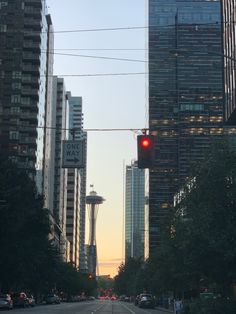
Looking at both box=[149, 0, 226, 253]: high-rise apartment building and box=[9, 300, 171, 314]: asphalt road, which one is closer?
box=[149, 0, 226, 253]: high-rise apartment building

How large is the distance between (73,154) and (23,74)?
363 feet

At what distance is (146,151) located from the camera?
69.5ft

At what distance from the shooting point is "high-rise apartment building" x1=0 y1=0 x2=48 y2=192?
432ft

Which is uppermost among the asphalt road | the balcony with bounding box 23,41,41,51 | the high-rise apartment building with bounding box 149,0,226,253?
the balcony with bounding box 23,41,41,51

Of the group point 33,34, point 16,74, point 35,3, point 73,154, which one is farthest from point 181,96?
point 35,3

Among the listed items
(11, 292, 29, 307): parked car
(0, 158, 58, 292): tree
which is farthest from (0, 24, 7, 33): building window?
(11, 292, 29, 307): parked car

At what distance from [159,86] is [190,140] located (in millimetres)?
5665

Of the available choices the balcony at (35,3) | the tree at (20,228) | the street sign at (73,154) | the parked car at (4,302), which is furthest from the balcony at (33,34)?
the street sign at (73,154)

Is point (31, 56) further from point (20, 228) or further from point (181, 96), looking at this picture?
point (181, 96)

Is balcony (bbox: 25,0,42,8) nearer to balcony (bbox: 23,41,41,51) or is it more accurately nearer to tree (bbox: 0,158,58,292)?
balcony (bbox: 23,41,41,51)

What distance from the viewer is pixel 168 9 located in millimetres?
58844

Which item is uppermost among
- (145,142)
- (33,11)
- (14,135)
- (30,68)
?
(33,11)

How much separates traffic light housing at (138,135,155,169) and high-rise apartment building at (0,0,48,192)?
109 meters

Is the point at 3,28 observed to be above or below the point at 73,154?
above
